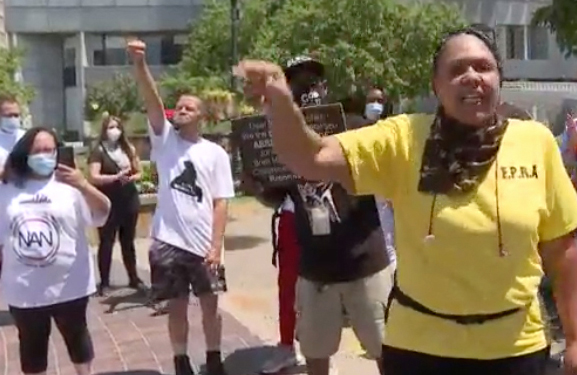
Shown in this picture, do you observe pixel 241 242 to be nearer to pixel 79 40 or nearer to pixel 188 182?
pixel 188 182

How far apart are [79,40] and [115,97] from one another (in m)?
8.91

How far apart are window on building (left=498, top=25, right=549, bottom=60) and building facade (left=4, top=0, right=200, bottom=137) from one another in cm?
1580

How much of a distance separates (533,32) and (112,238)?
126 ft

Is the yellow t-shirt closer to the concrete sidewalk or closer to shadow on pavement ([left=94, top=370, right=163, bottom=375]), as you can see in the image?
the concrete sidewalk

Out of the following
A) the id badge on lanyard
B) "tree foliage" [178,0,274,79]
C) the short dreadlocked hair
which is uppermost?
"tree foliage" [178,0,274,79]

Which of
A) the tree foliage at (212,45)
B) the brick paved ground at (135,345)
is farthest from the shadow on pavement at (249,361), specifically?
the tree foliage at (212,45)

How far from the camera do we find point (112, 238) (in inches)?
408

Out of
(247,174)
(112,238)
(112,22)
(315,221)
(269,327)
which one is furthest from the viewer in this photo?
(112,22)

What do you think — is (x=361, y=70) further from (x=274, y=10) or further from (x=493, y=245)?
(x=493, y=245)

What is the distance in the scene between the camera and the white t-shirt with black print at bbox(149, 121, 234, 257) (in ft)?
22.4

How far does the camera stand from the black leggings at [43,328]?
19.4ft

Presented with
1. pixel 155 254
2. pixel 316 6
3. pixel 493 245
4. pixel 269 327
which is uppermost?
pixel 316 6

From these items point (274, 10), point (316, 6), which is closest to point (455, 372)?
point (316, 6)

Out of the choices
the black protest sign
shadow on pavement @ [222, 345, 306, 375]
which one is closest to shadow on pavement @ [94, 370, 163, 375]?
shadow on pavement @ [222, 345, 306, 375]
